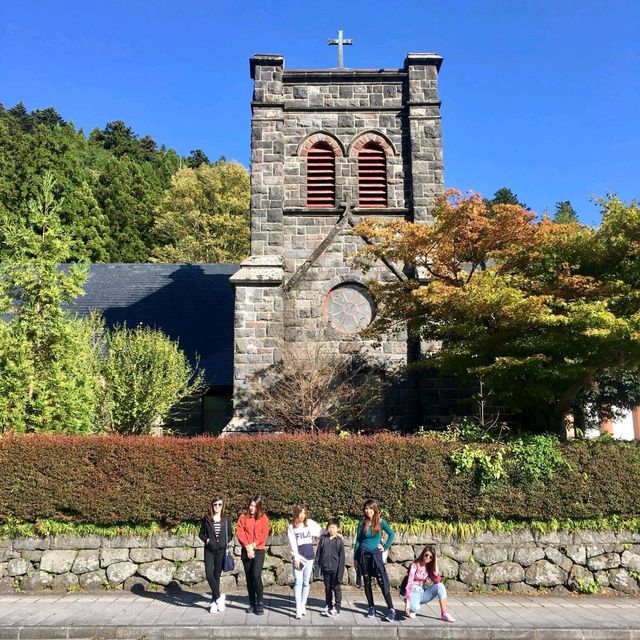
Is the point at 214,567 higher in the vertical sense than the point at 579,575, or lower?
higher

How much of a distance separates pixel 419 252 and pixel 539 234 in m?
2.51

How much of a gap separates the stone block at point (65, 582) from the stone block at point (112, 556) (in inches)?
18.3

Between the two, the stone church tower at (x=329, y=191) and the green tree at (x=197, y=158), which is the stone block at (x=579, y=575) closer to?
the stone church tower at (x=329, y=191)

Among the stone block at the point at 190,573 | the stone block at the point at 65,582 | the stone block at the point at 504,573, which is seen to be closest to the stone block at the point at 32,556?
the stone block at the point at 65,582

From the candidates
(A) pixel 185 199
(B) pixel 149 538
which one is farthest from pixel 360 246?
(A) pixel 185 199

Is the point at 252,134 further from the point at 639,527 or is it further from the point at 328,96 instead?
the point at 639,527

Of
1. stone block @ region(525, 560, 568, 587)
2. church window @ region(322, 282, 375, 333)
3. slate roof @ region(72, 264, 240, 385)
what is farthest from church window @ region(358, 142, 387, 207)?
stone block @ region(525, 560, 568, 587)

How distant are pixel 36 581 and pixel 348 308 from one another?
30.3 feet

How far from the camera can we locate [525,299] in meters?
10.4

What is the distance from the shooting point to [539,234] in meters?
12.2

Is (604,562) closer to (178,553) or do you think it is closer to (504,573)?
(504,573)

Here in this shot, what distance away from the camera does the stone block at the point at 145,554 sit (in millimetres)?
9750

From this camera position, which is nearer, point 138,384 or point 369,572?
point 369,572

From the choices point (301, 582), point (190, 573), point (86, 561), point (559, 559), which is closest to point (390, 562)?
point (301, 582)
